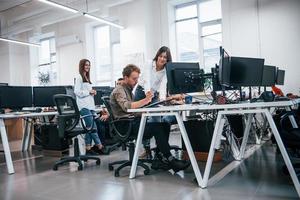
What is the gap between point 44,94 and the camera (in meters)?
4.36

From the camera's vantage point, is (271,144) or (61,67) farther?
(61,67)

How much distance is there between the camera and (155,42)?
7.21 metres

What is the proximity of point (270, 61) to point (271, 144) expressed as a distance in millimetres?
2460

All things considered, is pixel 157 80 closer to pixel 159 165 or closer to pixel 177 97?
pixel 177 97

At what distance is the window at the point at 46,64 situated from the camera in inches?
374

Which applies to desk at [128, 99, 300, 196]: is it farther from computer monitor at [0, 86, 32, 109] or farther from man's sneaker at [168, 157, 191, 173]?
computer monitor at [0, 86, 32, 109]

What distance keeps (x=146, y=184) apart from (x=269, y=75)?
2963 millimetres

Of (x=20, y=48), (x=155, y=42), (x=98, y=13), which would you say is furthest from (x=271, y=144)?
(x=20, y=48)

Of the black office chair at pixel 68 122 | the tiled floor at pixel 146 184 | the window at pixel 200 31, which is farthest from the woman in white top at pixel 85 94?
the window at pixel 200 31

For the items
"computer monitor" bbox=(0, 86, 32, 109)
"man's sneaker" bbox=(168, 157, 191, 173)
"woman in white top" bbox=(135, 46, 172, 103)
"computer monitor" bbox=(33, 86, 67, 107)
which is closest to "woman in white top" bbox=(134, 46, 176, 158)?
"woman in white top" bbox=(135, 46, 172, 103)

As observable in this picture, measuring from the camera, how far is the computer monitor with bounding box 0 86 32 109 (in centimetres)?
385

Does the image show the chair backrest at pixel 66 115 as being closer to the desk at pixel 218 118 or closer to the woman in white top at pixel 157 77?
the woman in white top at pixel 157 77

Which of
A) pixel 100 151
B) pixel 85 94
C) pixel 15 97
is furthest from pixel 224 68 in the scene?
pixel 15 97

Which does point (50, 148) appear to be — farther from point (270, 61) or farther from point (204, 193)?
point (270, 61)
